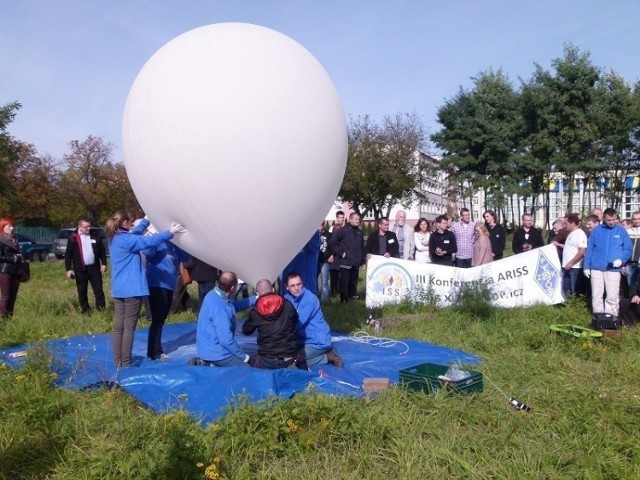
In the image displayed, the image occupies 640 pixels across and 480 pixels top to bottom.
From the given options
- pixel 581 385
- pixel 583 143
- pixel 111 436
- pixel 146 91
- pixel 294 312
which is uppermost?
pixel 583 143

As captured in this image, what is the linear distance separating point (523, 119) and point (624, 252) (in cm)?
1670

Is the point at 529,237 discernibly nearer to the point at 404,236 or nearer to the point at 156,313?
the point at 404,236

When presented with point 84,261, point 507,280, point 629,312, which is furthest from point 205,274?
point 629,312

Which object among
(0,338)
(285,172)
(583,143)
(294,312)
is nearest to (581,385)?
(294,312)

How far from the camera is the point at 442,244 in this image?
9.98 meters

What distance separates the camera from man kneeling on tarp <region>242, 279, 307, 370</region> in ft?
16.7

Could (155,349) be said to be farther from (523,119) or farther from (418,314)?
(523,119)

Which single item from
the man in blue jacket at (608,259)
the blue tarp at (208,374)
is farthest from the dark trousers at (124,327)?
the man in blue jacket at (608,259)

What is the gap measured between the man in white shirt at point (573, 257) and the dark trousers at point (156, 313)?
5840 mm

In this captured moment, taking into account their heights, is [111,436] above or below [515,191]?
below

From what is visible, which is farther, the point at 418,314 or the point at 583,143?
the point at 583,143

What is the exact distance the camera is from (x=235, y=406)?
12.9ft

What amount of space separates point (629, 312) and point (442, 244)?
3.30m

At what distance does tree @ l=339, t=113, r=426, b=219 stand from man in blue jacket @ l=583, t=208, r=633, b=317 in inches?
879
